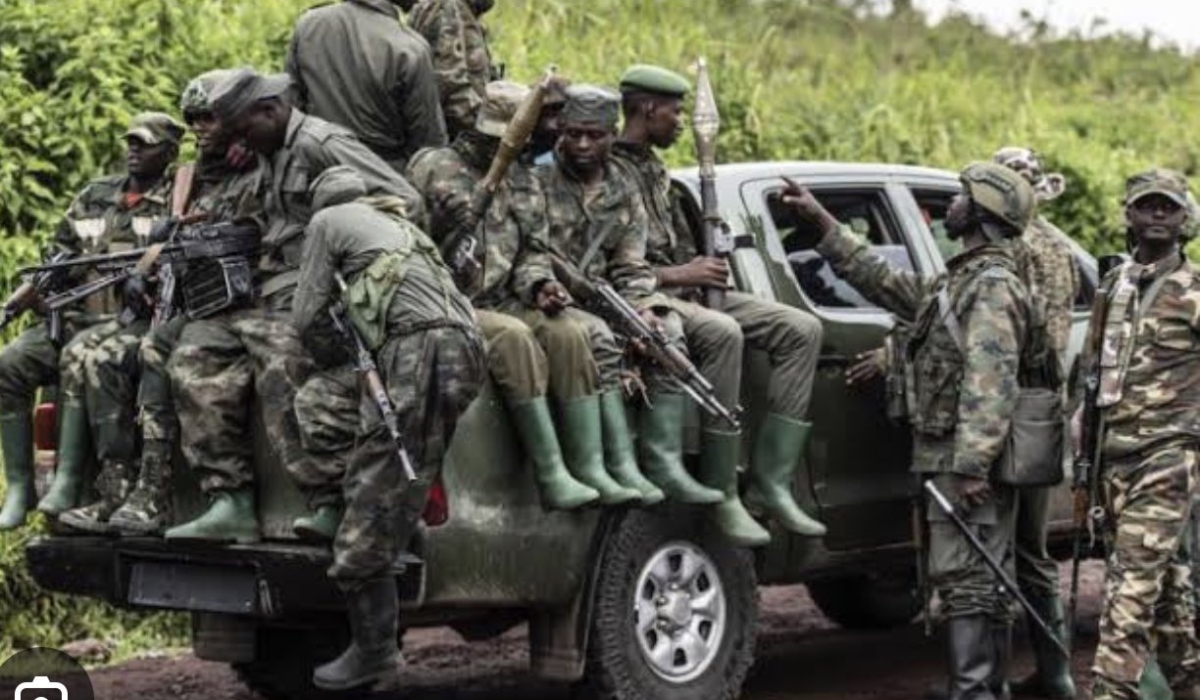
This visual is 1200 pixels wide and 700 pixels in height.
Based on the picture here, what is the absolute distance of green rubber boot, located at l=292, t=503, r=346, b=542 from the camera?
790 cm

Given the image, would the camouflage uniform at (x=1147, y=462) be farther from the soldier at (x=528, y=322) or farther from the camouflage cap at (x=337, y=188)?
the camouflage cap at (x=337, y=188)

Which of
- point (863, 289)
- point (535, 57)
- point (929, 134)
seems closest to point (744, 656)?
point (863, 289)

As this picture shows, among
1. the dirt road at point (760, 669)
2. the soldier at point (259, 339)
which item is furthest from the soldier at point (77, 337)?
the dirt road at point (760, 669)

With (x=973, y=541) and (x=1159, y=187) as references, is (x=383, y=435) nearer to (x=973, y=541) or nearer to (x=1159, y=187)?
(x=973, y=541)

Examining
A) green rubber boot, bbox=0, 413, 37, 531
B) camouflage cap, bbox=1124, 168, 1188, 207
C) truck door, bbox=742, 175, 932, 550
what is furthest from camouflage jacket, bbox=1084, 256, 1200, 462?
green rubber boot, bbox=0, 413, 37, 531

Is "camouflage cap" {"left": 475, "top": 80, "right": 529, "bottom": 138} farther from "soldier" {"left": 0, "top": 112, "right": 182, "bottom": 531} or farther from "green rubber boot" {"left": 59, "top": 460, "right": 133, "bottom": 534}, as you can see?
"green rubber boot" {"left": 59, "top": 460, "right": 133, "bottom": 534}

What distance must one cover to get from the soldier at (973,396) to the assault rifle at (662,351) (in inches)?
33.7

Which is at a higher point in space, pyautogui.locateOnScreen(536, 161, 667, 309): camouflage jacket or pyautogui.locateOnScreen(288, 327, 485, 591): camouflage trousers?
pyautogui.locateOnScreen(536, 161, 667, 309): camouflage jacket

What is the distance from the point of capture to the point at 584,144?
8.80 meters

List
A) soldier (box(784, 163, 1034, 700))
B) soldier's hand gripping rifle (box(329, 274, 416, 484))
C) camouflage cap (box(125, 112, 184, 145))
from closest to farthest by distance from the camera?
soldier's hand gripping rifle (box(329, 274, 416, 484)), soldier (box(784, 163, 1034, 700)), camouflage cap (box(125, 112, 184, 145))

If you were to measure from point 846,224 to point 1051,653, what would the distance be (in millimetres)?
1782

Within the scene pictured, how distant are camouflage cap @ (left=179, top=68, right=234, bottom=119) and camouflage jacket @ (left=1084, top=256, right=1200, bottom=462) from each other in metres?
3.00

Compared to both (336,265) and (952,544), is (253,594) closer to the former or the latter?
(336,265)

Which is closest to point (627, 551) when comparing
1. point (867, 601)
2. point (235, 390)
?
point (235, 390)
